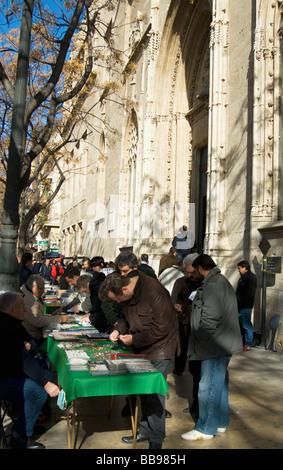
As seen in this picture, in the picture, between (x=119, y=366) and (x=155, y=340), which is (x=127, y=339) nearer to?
(x=155, y=340)

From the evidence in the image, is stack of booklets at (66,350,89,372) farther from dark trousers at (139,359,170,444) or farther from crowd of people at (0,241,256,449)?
dark trousers at (139,359,170,444)

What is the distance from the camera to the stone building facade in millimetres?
10078

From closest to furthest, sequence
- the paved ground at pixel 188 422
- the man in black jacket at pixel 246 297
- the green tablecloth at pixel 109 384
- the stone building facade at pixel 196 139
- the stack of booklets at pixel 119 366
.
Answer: the green tablecloth at pixel 109 384 < the stack of booklets at pixel 119 366 < the paved ground at pixel 188 422 < the man in black jacket at pixel 246 297 < the stone building facade at pixel 196 139

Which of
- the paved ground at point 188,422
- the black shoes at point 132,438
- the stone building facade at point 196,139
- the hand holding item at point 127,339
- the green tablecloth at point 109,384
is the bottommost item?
the paved ground at point 188,422

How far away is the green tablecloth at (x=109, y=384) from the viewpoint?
11.9 feet

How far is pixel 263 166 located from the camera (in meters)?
10.1

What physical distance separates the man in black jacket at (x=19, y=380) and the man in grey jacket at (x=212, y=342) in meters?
1.53

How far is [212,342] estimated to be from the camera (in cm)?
437

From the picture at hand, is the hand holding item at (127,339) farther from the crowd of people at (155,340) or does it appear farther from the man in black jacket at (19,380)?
the man in black jacket at (19,380)

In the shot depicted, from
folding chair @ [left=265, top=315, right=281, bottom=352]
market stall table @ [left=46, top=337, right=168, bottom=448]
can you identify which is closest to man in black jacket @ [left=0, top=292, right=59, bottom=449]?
market stall table @ [left=46, top=337, right=168, bottom=448]

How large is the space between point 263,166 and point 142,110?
1055 centimetres

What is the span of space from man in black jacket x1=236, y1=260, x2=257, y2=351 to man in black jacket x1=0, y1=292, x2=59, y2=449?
5848mm

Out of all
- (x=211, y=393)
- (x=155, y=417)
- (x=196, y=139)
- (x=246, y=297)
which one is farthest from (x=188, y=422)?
(x=196, y=139)

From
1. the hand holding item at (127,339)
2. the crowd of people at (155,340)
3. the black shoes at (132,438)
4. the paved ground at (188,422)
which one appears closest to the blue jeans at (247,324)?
the paved ground at (188,422)
